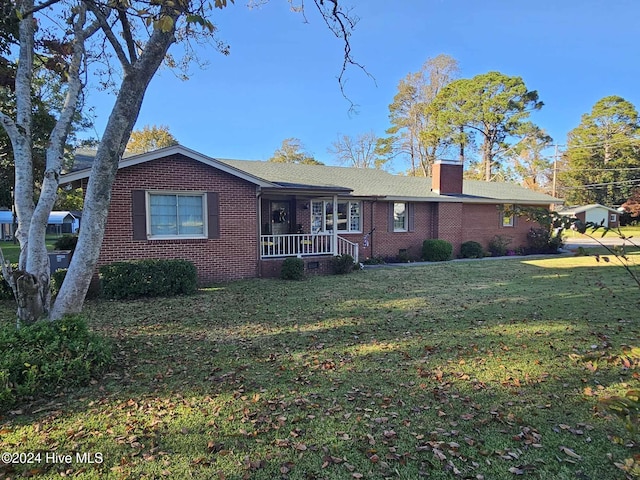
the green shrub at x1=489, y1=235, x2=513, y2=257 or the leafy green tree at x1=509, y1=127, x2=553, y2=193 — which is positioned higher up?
the leafy green tree at x1=509, y1=127, x2=553, y2=193

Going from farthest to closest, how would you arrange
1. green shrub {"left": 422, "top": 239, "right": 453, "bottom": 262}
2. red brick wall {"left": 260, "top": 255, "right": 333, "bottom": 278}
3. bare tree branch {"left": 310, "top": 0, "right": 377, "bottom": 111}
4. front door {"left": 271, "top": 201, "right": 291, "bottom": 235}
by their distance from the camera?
green shrub {"left": 422, "top": 239, "right": 453, "bottom": 262} < front door {"left": 271, "top": 201, "right": 291, "bottom": 235} < red brick wall {"left": 260, "top": 255, "right": 333, "bottom": 278} < bare tree branch {"left": 310, "top": 0, "right": 377, "bottom": 111}

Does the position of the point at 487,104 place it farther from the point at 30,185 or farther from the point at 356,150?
the point at 30,185

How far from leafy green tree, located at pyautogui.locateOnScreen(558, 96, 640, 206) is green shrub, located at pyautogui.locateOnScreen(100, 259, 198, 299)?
183 feet

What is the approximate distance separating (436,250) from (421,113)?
28.1 m

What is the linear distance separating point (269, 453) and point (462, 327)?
4653mm

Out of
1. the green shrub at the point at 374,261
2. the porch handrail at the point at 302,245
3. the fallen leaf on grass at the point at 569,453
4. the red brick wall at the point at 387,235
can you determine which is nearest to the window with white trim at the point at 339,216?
the red brick wall at the point at 387,235

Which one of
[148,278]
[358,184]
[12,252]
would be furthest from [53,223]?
[148,278]

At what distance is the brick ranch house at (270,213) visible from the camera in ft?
34.1

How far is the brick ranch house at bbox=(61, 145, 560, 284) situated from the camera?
10406mm

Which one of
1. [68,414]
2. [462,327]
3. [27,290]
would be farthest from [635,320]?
[27,290]

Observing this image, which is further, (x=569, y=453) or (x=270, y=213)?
→ (x=270, y=213)

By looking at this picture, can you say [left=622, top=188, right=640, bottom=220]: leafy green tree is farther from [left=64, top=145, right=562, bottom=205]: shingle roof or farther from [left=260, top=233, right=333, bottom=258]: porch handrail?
[left=260, top=233, right=333, bottom=258]: porch handrail

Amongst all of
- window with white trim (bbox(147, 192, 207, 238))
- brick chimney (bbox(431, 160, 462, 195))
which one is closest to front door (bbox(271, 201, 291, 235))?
window with white trim (bbox(147, 192, 207, 238))

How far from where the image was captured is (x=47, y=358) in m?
4.17
